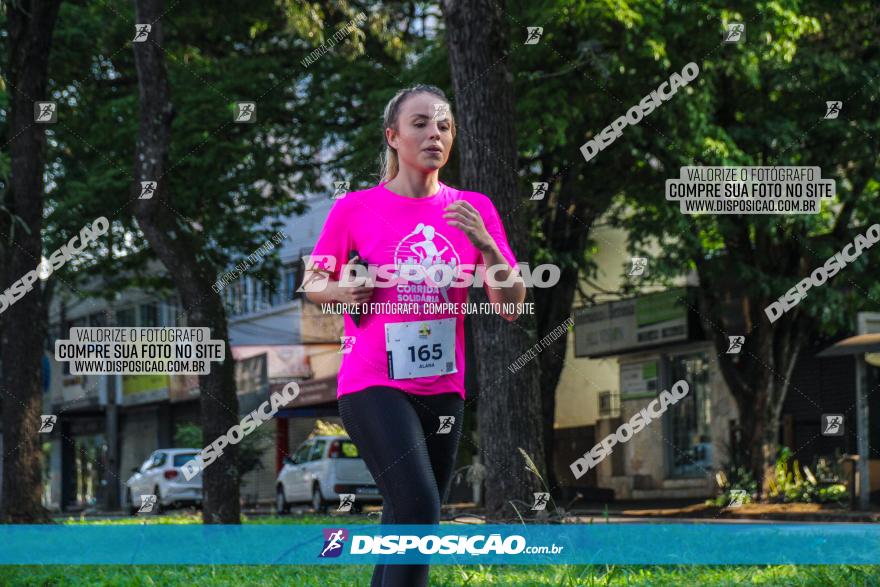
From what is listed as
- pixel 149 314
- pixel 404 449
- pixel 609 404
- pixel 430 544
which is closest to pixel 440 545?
pixel 430 544

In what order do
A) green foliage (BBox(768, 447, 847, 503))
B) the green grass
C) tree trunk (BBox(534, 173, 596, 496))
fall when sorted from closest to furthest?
the green grass
green foliage (BBox(768, 447, 847, 503))
tree trunk (BBox(534, 173, 596, 496))

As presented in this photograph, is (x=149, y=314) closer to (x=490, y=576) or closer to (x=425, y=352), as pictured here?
(x=490, y=576)

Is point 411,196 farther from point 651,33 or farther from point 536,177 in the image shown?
point 536,177

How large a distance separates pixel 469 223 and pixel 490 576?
316cm

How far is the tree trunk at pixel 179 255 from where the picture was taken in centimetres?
1279

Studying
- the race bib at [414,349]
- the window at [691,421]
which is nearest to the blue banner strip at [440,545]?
the race bib at [414,349]

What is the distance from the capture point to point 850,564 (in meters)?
6.87

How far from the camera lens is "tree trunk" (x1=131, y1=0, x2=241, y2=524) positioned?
12789 millimetres

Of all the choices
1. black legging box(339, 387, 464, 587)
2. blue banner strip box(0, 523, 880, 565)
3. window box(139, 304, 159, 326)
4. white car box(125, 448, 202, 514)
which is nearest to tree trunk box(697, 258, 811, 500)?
blue banner strip box(0, 523, 880, 565)

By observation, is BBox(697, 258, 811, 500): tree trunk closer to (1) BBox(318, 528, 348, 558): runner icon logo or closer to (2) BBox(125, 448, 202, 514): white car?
(2) BBox(125, 448, 202, 514): white car

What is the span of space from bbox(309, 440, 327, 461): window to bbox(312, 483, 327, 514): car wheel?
0.57 metres

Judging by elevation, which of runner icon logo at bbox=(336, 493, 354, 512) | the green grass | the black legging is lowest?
runner icon logo at bbox=(336, 493, 354, 512)

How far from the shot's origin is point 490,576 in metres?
6.98

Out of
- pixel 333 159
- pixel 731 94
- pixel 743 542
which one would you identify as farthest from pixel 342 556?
pixel 333 159
